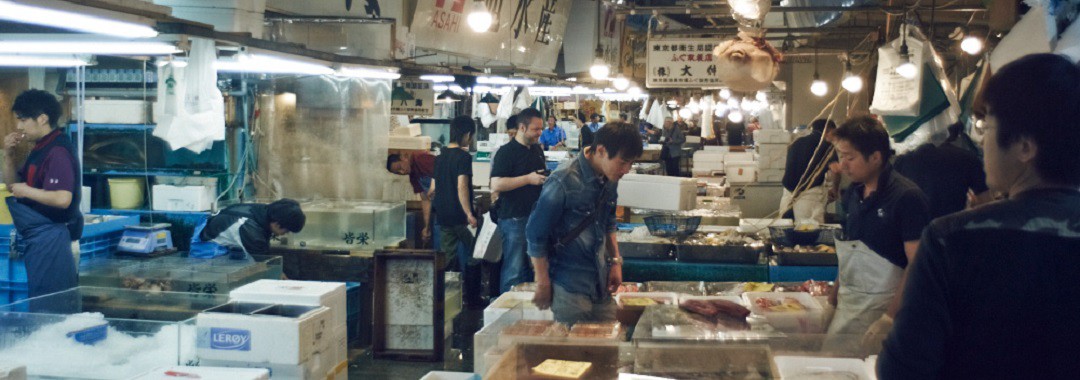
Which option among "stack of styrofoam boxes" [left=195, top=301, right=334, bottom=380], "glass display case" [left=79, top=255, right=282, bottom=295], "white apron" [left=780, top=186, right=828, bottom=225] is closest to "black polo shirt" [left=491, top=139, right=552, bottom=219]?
"glass display case" [left=79, top=255, right=282, bottom=295]

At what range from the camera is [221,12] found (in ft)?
21.5

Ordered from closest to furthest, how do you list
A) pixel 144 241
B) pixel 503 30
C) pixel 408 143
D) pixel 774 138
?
pixel 144 241, pixel 503 30, pixel 408 143, pixel 774 138

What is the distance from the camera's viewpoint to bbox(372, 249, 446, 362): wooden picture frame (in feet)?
27.1

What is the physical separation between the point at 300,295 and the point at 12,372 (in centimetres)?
172

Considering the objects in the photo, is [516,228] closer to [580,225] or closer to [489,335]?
[580,225]

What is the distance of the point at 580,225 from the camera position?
5711mm

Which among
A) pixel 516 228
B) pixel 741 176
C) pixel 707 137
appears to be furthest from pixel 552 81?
pixel 707 137

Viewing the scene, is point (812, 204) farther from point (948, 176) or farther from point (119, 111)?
point (119, 111)

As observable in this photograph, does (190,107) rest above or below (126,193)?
above

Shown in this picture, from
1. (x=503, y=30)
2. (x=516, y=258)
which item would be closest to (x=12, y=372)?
(x=516, y=258)

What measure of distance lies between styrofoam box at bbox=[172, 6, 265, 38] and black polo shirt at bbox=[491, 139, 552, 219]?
297cm

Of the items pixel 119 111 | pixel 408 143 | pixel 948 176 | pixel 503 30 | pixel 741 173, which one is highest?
pixel 503 30

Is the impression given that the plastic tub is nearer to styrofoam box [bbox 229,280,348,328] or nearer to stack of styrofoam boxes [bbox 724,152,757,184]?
styrofoam box [bbox 229,280,348,328]

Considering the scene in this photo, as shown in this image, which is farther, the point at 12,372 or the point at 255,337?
the point at 255,337
